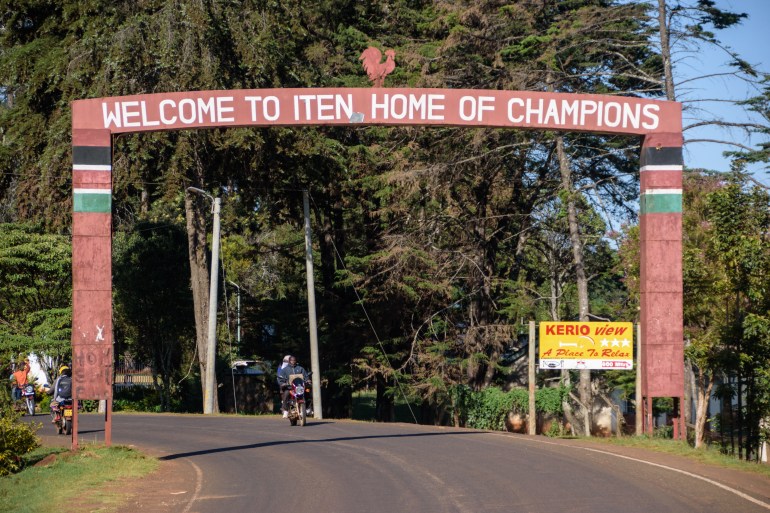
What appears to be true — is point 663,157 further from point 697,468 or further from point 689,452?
point 697,468

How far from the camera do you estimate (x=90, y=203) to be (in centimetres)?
1770

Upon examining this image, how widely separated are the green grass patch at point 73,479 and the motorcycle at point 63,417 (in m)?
3.54

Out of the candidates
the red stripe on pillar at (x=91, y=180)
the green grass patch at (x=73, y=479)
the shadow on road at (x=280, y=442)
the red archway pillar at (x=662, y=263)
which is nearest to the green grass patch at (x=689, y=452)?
the red archway pillar at (x=662, y=263)

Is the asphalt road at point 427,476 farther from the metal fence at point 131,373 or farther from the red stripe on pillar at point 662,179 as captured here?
the metal fence at point 131,373

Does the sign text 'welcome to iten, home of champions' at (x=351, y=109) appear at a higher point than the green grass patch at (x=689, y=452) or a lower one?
higher

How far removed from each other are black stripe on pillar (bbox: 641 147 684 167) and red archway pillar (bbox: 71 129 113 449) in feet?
32.1

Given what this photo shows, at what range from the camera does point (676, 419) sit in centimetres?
1964

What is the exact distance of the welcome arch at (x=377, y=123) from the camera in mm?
17609

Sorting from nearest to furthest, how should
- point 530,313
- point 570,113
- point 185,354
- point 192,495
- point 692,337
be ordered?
point 192,495, point 570,113, point 692,337, point 530,313, point 185,354

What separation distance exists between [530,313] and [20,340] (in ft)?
61.6

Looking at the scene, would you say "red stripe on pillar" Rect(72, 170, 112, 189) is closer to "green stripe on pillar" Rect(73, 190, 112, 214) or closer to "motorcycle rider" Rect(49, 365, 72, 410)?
"green stripe on pillar" Rect(73, 190, 112, 214)

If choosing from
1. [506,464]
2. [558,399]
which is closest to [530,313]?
[558,399]

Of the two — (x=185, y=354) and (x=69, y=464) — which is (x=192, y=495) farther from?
(x=185, y=354)

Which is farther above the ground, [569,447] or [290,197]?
[290,197]
